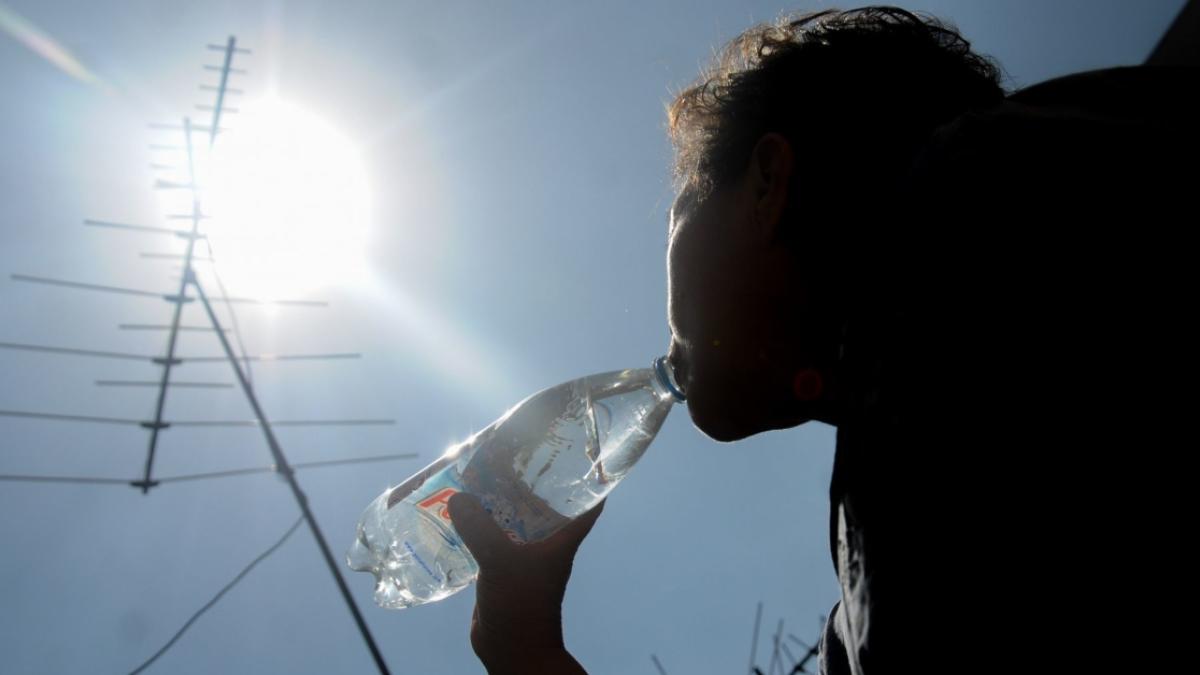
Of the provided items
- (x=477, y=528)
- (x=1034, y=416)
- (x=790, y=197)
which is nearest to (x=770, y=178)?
(x=790, y=197)

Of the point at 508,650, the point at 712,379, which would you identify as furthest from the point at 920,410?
the point at 508,650

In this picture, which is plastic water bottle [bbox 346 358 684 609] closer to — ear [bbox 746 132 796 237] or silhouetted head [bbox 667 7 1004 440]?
silhouetted head [bbox 667 7 1004 440]

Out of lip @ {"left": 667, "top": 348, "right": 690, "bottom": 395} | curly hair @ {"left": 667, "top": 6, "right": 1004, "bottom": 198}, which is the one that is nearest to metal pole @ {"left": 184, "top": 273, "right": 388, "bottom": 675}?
lip @ {"left": 667, "top": 348, "right": 690, "bottom": 395}

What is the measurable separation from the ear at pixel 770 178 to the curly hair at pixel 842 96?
4 cm

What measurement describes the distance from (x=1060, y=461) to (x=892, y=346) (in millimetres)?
196

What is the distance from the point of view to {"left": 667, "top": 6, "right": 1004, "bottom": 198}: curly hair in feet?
4.63

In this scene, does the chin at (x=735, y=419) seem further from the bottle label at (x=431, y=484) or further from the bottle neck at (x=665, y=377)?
the bottle label at (x=431, y=484)

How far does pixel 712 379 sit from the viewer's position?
59.1 inches

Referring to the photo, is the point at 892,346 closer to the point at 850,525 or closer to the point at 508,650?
the point at 850,525

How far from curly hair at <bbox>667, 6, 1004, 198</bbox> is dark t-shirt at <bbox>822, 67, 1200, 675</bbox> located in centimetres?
55

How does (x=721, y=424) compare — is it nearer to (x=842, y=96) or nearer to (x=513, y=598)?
(x=842, y=96)

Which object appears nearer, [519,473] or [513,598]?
[513,598]

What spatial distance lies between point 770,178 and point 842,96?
287 mm

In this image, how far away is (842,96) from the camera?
149cm
